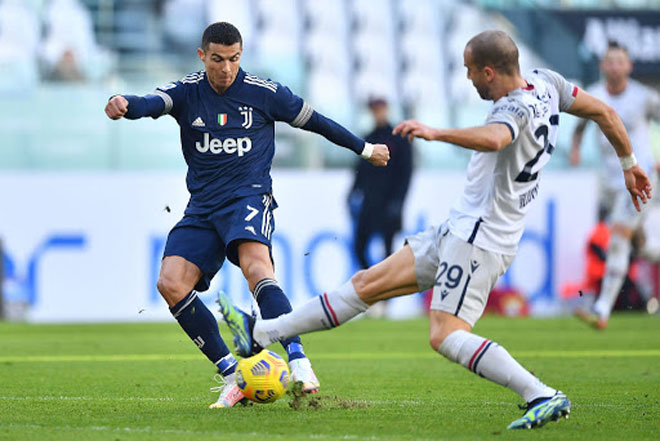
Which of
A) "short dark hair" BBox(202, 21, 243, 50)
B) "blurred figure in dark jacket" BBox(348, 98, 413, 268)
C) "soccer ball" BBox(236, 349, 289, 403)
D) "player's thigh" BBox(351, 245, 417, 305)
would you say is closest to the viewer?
"player's thigh" BBox(351, 245, 417, 305)

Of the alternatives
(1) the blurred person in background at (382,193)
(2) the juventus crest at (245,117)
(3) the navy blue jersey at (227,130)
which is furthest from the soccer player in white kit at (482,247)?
(1) the blurred person in background at (382,193)

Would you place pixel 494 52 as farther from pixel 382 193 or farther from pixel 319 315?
pixel 382 193

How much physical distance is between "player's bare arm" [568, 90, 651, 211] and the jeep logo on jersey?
182 cm

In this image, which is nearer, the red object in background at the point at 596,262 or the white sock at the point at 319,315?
the white sock at the point at 319,315

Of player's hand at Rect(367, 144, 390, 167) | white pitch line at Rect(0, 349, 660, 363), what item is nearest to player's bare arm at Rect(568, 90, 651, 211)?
player's hand at Rect(367, 144, 390, 167)

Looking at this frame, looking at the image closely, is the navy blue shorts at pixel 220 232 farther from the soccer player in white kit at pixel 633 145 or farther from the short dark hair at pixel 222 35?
the soccer player in white kit at pixel 633 145

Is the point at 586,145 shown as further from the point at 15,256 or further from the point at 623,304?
the point at 15,256

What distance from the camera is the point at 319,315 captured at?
562cm

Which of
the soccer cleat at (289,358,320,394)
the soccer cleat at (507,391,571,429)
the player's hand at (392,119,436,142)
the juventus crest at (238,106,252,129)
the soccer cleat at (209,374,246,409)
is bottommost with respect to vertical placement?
the soccer cleat at (209,374,246,409)

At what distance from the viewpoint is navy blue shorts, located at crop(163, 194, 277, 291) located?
633 centimetres

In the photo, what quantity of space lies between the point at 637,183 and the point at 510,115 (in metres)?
1.32

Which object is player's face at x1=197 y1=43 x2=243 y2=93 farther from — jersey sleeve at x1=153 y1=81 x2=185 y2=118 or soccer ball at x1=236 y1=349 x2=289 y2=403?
soccer ball at x1=236 y1=349 x2=289 y2=403

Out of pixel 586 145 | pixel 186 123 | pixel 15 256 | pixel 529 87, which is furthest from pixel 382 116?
pixel 529 87

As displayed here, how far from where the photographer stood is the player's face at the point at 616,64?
11219mm
